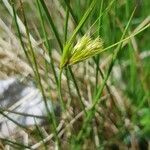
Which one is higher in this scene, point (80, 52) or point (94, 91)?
point (94, 91)

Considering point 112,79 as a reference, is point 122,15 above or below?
above

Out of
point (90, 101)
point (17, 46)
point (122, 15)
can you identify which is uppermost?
point (122, 15)

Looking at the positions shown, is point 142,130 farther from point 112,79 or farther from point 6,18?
point 6,18

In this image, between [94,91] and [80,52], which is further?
[94,91]

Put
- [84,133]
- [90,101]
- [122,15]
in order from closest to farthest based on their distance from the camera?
[84,133], [90,101], [122,15]

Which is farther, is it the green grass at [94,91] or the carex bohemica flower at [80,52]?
the green grass at [94,91]

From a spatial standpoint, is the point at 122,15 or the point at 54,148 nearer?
the point at 54,148

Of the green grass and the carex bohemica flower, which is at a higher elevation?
the green grass

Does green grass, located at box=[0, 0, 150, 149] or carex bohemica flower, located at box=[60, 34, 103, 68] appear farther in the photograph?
green grass, located at box=[0, 0, 150, 149]

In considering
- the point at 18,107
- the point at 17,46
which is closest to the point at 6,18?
the point at 17,46

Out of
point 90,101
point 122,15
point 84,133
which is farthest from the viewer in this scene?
point 122,15

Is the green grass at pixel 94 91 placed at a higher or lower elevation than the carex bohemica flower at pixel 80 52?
higher
